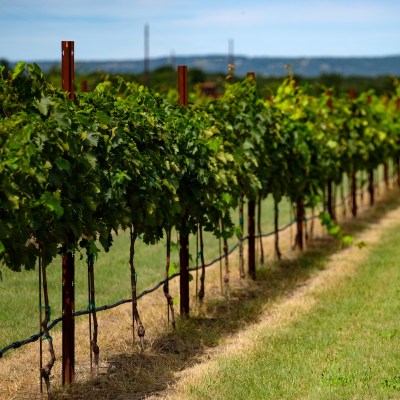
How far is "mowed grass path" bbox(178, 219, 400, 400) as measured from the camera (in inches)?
235

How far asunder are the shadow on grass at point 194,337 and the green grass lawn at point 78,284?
107 centimetres

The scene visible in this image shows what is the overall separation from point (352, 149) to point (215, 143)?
6.68 metres

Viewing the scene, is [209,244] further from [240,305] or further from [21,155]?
[21,155]

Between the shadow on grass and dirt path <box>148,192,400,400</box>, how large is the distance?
0.30 ft

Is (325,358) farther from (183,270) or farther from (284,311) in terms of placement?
(183,270)

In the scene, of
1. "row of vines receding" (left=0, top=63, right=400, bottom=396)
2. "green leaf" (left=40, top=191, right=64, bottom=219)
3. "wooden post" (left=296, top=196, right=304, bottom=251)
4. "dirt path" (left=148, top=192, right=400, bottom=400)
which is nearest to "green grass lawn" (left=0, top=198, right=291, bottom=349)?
"row of vines receding" (left=0, top=63, right=400, bottom=396)

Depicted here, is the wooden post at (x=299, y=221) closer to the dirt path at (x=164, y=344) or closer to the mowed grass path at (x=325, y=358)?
the dirt path at (x=164, y=344)

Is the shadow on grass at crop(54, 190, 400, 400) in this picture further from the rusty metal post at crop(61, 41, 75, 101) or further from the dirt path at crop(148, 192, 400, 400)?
the rusty metal post at crop(61, 41, 75, 101)

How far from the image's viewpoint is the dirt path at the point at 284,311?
6.49 metres

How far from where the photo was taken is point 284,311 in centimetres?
865

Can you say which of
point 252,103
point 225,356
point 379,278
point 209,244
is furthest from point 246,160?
point 209,244

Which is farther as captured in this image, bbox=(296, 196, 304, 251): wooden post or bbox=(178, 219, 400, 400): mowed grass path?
bbox=(296, 196, 304, 251): wooden post

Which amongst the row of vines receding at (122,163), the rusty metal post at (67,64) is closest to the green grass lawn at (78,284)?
the row of vines receding at (122,163)

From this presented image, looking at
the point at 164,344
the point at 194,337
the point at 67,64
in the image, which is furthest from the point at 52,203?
the point at 194,337
